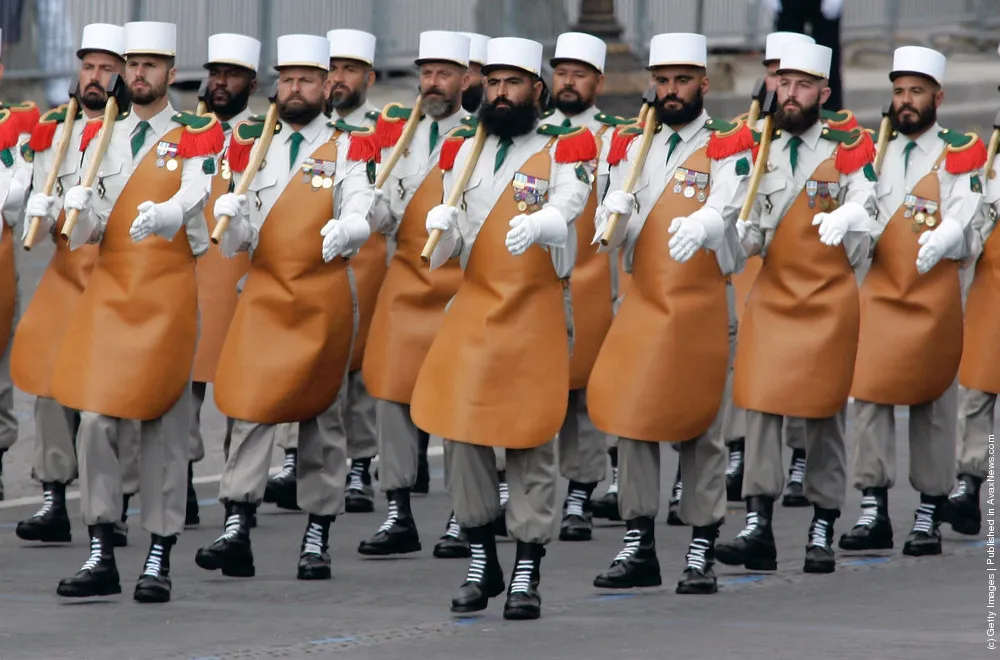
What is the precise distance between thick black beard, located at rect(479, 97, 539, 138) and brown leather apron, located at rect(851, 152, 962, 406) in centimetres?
218

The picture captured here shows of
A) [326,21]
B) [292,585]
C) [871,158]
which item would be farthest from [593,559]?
[326,21]

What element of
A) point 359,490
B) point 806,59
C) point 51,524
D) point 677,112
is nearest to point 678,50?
point 677,112

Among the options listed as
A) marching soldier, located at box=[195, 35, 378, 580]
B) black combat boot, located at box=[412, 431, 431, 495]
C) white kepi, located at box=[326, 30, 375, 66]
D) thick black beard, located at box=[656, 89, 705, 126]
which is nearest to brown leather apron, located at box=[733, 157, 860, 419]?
thick black beard, located at box=[656, 89, 705, 126]

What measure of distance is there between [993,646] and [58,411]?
4.63 meters

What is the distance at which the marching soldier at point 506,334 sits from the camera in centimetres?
947

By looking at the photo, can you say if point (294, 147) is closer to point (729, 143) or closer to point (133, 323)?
point (133, 323)

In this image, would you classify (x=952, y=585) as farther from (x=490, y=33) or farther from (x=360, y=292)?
(x=490, y=33)

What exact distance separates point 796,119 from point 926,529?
2031 mm

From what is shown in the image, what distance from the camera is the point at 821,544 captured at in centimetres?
1042

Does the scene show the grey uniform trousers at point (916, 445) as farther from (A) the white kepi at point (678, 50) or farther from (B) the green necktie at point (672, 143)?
(A) the white kepi at point (678, 50)

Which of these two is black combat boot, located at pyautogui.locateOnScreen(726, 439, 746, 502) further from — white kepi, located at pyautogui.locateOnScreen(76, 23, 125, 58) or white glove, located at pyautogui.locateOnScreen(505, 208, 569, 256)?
white kepi, located at pyautogui.locateOnScreen(76, 23, 125, 58)

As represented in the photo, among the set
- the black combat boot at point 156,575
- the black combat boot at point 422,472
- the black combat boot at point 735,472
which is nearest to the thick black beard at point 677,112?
the black combat boot at point 156,575

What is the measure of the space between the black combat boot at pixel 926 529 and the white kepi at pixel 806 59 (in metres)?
2.09

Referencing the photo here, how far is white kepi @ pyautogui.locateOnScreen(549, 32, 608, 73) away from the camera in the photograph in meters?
11.4
